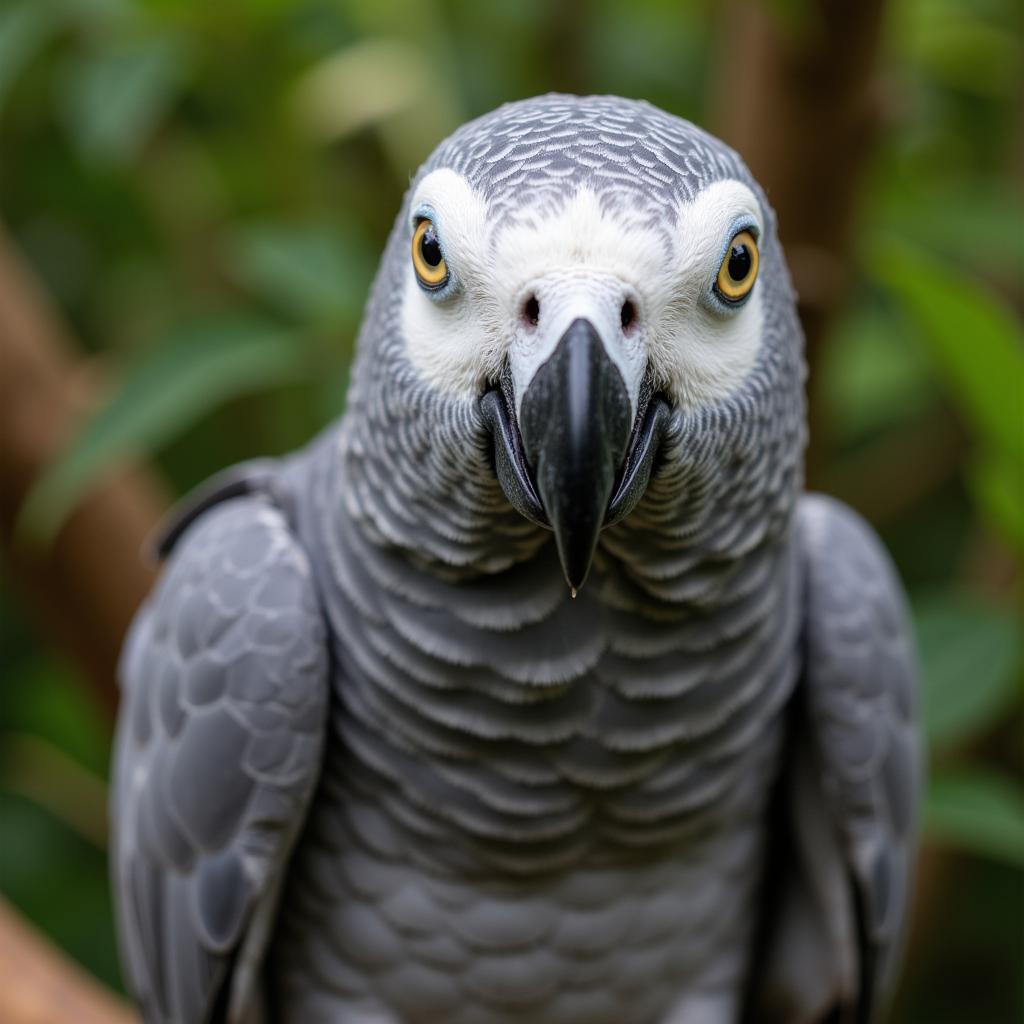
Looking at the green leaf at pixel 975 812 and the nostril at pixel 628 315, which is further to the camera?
the green leaf at pixel 975 812

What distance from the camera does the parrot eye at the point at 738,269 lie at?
89 centimetres

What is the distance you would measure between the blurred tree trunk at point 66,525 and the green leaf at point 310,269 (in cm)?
36

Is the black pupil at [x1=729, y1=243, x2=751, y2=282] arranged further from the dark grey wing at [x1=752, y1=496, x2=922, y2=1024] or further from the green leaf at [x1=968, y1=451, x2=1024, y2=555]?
the green leaf at [x1=968, y1=451, x2=1024, y2=555]

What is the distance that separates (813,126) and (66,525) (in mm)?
1124

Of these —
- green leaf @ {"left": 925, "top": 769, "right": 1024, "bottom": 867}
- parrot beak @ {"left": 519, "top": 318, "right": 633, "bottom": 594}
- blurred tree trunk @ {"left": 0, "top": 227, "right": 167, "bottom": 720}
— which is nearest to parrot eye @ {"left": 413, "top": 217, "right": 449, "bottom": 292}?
parrot beak @ {"left": 519, "top": 318, "right": 633, "bottom": 594}

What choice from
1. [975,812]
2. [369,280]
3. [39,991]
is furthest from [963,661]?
[39,991]

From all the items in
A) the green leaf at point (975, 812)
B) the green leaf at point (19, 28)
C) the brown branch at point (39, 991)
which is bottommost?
the brown branch at point (39, 991)

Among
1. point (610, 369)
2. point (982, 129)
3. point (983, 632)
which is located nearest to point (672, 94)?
point (982, 129)

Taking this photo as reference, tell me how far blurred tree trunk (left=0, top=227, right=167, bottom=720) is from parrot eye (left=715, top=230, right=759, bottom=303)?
3.90ft

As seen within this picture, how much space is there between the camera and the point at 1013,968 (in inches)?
80.8

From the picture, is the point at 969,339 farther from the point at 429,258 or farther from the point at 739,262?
the point at 429,258

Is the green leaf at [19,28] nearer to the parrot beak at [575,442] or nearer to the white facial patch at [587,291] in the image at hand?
the white facial patch at [587,291]

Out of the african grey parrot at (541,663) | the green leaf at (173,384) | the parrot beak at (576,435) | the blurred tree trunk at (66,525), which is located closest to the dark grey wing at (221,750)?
the african grey parrot at (541,663)

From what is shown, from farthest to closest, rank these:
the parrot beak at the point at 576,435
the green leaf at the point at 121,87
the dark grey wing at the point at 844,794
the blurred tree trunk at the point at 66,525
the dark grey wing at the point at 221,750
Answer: the blurred tree trunk at the point at 66,525, the green leaf at the point at 121,87, the dark grey wing at the point at 844,794, the dark grey wing at the point at 221,750, the parrot beak at the point at 576,435
